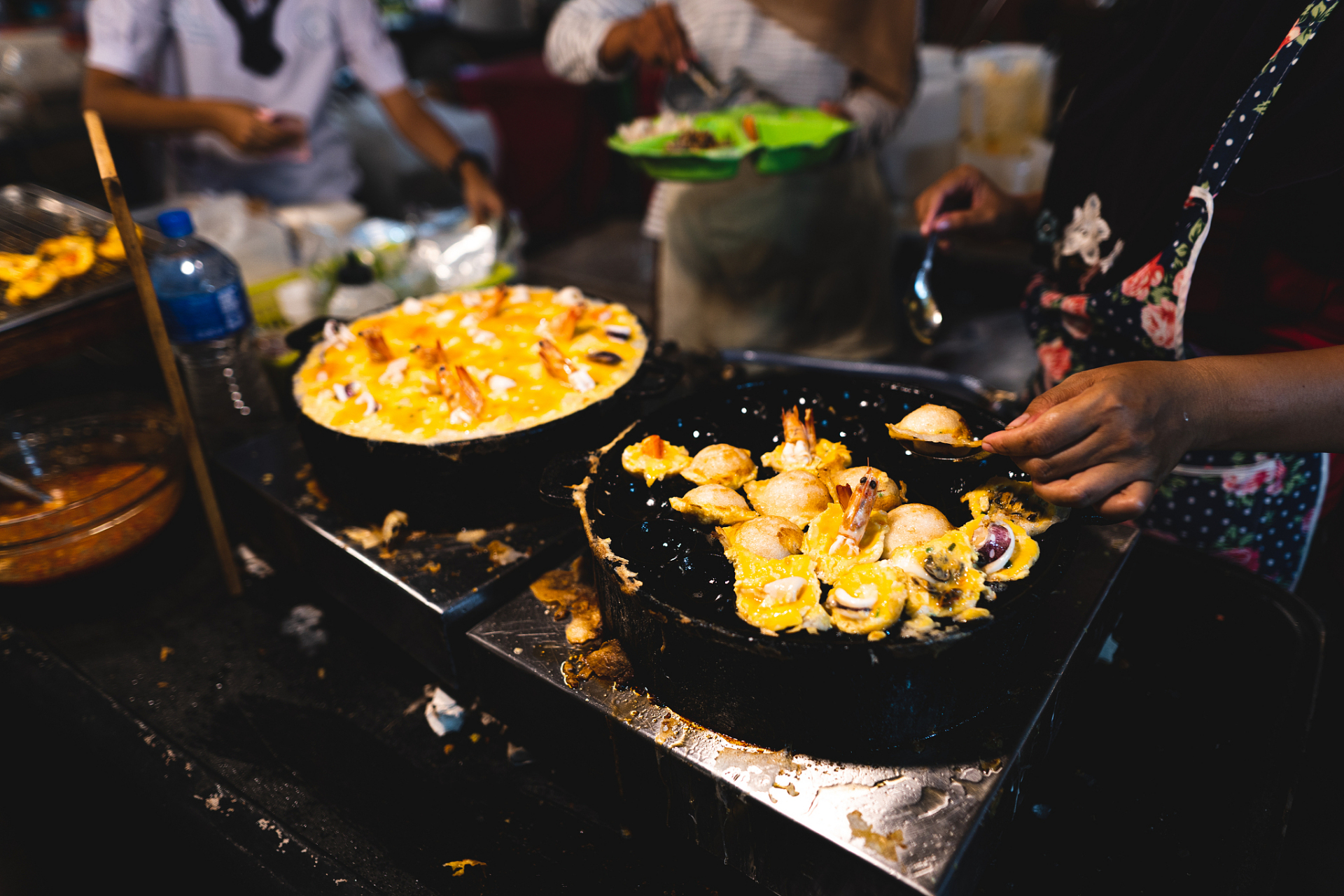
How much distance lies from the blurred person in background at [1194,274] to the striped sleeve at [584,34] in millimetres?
1699

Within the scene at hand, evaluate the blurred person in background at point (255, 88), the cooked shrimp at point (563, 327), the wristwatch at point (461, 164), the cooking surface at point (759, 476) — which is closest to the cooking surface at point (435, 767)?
the cooking surface at point (759, 476)

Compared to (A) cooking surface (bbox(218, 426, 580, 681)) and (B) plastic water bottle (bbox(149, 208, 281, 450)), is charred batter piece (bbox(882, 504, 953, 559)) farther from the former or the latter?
(B) plastic water bottle (bbox(149, 208, 281, 450))

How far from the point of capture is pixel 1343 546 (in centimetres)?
174

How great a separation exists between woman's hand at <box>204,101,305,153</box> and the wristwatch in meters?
0.67

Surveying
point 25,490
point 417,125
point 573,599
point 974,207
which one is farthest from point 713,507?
point 417,125

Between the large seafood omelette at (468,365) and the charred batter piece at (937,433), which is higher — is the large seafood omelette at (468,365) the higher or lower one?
the lower one

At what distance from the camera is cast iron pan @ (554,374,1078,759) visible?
3.09ft

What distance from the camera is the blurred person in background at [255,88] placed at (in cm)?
309

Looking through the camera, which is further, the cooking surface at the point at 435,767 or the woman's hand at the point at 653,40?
the woman's hand at the point at 653,40

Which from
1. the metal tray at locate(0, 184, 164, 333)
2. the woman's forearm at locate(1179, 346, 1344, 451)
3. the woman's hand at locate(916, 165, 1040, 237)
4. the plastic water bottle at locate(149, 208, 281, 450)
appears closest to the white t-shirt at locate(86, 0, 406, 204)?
the metal tray at locate(0, 184, 164, 333)

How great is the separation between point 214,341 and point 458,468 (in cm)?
97

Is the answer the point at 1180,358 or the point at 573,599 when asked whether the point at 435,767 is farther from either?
the point at 1180,358

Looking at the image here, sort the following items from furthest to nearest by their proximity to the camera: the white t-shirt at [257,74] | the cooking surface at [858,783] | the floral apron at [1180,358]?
the white t-shirt at [257,74] → the floral apron at [1180,358] → the cooking surface at [858,783]

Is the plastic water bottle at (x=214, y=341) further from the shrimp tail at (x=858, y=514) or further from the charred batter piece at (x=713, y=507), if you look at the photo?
the shrimp tail at (x=858, y=514)
